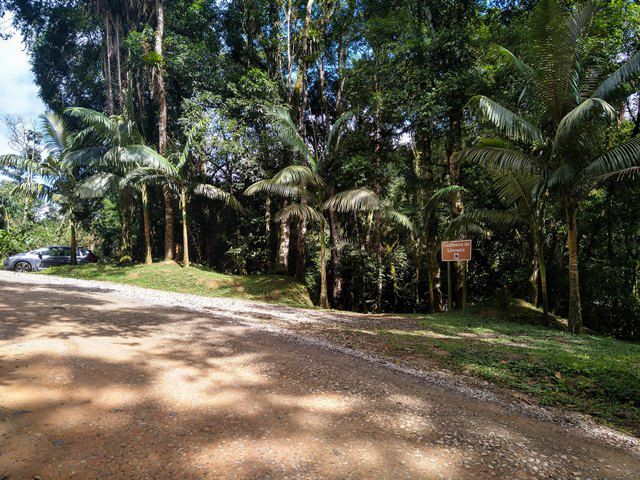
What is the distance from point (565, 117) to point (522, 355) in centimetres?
486

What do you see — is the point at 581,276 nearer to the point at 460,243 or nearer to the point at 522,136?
the point at 460,243

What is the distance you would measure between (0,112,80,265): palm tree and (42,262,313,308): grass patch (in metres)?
3.75

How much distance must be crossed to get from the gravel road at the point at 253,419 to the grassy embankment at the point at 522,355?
506 millimetres

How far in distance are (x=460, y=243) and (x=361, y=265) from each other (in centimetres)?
603

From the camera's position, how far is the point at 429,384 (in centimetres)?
396

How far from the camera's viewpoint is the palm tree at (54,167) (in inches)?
596

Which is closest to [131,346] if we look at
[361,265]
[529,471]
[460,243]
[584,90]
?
[529,471]

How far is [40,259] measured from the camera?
17109 mm

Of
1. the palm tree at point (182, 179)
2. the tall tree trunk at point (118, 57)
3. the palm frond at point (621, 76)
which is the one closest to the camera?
the palm frond at point (621, 76)

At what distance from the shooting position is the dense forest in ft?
26.9

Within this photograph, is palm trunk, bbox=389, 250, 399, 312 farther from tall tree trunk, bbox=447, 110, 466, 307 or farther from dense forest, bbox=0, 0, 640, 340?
tall tree trunk, bbox=447, 110, 466, 307

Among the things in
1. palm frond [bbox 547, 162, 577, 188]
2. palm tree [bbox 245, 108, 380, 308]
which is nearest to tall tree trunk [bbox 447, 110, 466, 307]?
palm tree [bbox 245, 108, 380, 308]

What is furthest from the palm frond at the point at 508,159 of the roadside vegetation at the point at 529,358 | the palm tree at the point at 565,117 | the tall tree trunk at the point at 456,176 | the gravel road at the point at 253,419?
the gravel road at the point at 253,419

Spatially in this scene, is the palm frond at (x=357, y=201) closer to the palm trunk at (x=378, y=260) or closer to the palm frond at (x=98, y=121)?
the palm trunk at (x=378, y=260)
